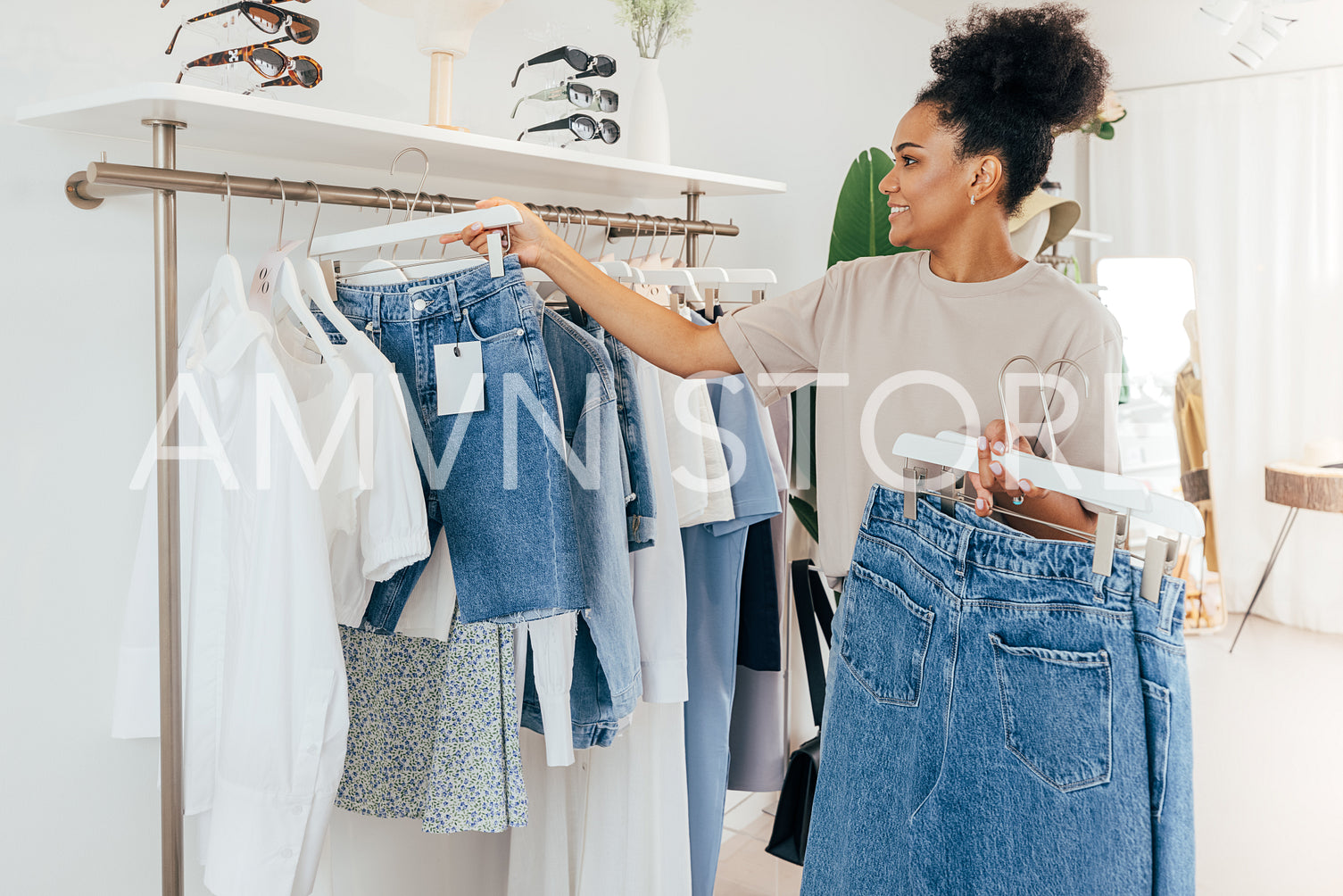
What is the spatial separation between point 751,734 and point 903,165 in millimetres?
1257

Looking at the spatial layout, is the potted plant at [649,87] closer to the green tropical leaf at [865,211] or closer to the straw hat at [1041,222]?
the green tropical leaf at [865,211]

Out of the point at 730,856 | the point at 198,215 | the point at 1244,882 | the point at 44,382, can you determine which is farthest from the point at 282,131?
the point at 1244,882

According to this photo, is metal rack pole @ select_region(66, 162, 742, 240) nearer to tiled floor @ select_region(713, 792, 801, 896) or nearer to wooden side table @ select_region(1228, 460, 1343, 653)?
tiled floor @ select_region(713, 792, 801, 896)

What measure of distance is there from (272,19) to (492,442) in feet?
2.30

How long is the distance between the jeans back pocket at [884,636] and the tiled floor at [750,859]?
1284 mm

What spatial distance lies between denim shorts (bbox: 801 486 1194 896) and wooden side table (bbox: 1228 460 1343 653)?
12.3ft

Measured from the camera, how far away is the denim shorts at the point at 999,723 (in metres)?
1.00

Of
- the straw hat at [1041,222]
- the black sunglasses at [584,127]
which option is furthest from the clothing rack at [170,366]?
the straw hat at [1041,222]

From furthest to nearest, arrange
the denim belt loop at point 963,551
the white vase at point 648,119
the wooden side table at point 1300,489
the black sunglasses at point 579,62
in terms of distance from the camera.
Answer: the wooden side table at point 1300,489 < the white vase at point 648,119 < the black sunglasses at point 579,62 < the denim belt loop at point 963,551

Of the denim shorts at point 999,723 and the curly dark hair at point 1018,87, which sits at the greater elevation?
the curly dark hair at point 1018,87

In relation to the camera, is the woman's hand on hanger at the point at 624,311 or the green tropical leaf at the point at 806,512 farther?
the green tropical leaf at the point at 806,512

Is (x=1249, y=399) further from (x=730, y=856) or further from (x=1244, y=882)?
(x=730, y=856)

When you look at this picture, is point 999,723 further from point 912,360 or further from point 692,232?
point 692,232

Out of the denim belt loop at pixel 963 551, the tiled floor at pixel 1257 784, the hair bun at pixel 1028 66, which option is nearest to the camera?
the denim belt loop at pixel 963 551
